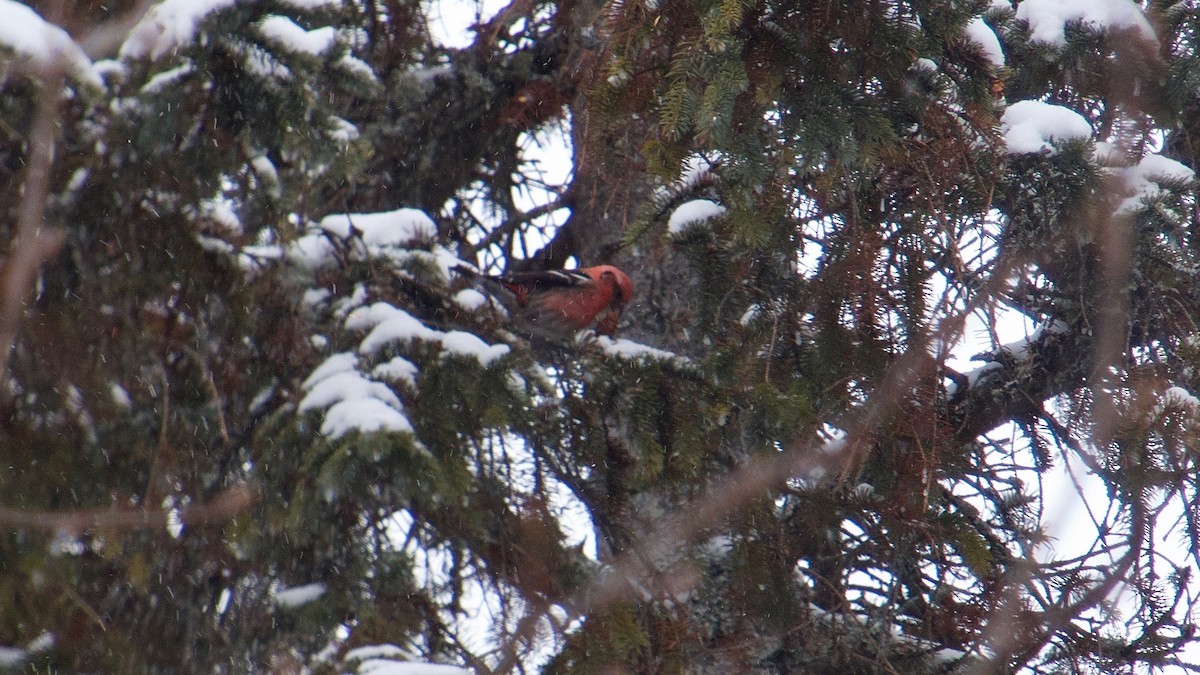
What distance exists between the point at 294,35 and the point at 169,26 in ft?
0.89

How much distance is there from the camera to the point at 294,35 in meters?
2.25

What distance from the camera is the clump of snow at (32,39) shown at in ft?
6.41

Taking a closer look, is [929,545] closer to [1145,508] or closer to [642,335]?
[1145,508]

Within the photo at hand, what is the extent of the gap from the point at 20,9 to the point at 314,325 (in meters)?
1.02

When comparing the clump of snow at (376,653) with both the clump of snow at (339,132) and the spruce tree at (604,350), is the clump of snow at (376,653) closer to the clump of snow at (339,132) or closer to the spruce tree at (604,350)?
the spruce tree at (604,350)

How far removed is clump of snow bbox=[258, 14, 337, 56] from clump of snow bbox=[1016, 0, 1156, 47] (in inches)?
78.9

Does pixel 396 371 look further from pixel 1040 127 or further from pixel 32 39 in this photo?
pixel 1040 127

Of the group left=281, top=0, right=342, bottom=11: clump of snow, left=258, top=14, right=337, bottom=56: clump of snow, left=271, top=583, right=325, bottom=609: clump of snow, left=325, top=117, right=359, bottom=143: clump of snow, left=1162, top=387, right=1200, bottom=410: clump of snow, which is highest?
→ left=281, top=0, right=342, bottom=11: clump of snow

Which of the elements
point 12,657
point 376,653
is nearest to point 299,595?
point 376,653

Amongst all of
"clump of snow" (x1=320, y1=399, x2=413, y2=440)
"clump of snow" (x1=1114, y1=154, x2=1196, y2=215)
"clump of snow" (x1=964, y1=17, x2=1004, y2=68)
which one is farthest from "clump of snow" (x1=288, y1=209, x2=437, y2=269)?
"clump of snow" (x1=1114, y1=154, x2=1196, y2=215)

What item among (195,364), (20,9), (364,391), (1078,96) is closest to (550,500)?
(364,391)

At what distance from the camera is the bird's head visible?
15.6 feet

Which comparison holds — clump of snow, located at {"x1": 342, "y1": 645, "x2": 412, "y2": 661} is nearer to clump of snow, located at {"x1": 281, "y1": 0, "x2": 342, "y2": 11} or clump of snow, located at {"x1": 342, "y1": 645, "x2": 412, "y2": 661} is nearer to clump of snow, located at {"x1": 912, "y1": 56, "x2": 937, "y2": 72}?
clump of snow, located at {"x1": 281, "y1": 0, "x2": 342, "y2": 11}

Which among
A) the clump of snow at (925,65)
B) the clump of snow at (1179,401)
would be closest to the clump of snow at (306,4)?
the clump of snow at (925,65)
